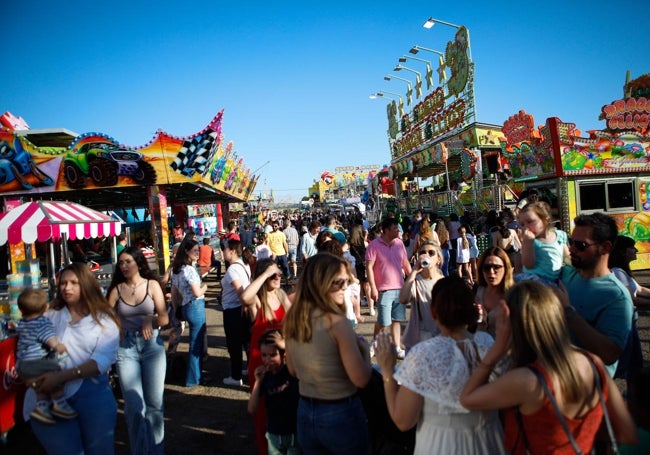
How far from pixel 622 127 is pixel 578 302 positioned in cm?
888

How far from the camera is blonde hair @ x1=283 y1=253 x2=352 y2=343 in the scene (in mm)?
2004

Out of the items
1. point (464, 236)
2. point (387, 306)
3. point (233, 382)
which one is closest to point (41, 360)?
point (233, 382)

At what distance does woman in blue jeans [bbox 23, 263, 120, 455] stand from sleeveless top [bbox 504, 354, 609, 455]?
7.79 feet

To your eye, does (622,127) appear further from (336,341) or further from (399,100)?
(399,100)

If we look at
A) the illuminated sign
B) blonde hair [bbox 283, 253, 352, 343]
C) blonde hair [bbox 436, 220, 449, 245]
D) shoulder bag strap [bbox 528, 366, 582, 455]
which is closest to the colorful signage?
blonde hair [bbox 436, 220, 449, 245]

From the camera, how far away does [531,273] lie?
3.08 m

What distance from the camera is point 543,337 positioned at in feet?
4.99

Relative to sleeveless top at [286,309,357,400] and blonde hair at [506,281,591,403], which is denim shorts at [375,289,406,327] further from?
blonde hair at [506,281,591,403]

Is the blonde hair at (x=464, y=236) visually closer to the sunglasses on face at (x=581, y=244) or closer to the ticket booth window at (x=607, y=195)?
the ticket booth window at (x=607, y=195)

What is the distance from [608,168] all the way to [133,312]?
1000 cm

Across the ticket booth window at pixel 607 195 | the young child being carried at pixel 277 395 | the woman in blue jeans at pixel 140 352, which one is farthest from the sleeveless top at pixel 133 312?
the ticket booth window at pixel 607 195

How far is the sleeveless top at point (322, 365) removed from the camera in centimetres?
195

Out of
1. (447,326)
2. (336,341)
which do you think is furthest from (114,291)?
(447,326)

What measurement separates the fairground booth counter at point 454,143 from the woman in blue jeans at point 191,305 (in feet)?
29.1
